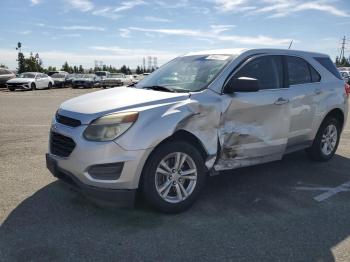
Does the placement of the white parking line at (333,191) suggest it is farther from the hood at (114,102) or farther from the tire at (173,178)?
the hood at (114,102)

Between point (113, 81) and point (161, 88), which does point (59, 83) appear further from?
point (161, 88)

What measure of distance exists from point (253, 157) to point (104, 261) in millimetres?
2505

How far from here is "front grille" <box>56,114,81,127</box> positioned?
4.07 metres

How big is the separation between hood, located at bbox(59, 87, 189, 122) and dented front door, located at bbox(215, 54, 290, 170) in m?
0.70

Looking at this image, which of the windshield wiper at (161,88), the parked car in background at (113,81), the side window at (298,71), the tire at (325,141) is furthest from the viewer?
the parked car in background at (113,81)

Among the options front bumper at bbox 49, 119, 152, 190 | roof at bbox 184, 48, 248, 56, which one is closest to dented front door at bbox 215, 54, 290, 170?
roof at bbox 184, 48, 248, 56

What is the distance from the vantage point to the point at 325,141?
651cm

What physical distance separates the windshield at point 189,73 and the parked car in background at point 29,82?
84.7ft

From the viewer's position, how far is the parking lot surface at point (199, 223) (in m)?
3.45

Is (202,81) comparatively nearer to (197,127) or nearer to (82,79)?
(197,127)

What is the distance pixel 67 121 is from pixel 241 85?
2011mm

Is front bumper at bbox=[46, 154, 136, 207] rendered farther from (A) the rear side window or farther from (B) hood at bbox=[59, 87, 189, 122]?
(A) the rear side window

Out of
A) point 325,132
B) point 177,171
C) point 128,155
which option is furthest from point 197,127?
point 325,132

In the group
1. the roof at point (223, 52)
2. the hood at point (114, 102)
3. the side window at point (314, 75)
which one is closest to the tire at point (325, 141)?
the side window at point (314, 75)
